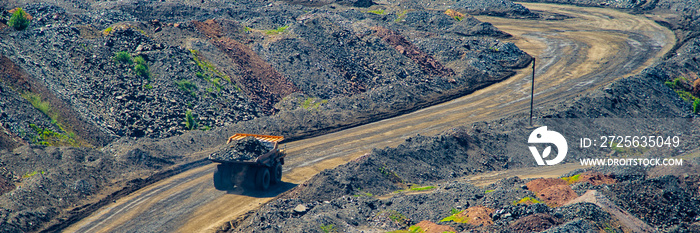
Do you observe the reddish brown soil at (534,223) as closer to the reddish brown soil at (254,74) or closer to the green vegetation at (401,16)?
the reddish brown soil at (254,74)

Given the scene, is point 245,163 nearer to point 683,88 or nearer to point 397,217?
point 397,217

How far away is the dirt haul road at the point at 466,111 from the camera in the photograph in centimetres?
2144

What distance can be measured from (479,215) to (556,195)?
139 inches

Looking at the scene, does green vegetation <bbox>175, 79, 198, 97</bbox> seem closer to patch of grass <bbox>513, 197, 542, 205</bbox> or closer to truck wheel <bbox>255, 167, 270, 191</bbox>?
truck wheel <bbox>255, 167, 270, 191</bbox>

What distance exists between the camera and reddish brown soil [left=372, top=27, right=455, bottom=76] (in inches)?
1625

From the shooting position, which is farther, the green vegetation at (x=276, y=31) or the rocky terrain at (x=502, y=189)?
A: the green vegetation at (x=276, y=31)

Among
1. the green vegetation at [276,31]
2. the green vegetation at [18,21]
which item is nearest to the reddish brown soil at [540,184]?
the green vegetation at [276,31]

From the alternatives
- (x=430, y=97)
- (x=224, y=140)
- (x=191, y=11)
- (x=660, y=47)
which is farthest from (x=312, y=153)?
(x=660, y=47)

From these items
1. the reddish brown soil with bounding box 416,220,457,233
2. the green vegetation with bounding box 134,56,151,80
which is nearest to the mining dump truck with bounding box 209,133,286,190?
the reddish brown soil with bounding box 416,220,457,233

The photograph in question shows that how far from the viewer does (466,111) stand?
3572 cm

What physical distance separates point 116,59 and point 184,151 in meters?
9.43

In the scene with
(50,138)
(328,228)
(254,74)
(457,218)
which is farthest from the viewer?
(254,74)

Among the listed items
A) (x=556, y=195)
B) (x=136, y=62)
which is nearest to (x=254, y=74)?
(x=136, y=62)
